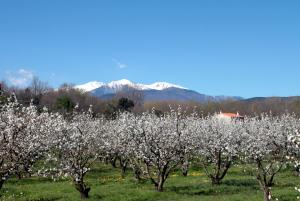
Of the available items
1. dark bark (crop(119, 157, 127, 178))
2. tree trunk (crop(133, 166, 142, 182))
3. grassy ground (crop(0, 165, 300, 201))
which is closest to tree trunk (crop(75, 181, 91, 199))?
grassy ground (crop(0, 165, 300, 201))

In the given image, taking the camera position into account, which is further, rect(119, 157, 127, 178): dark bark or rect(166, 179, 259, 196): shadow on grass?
rect(119, 157, 127, 178): dark bark

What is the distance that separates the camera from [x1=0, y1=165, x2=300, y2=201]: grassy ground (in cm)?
2125

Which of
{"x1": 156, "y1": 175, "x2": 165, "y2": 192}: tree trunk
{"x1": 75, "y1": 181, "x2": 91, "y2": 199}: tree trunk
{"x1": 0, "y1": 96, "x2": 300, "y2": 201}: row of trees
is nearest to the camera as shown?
{"x1": 0, "y1": 96, "x2": 300, "y2": 201}: row of trees

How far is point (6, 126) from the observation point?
613 inches

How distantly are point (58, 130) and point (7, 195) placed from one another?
12.9 feet

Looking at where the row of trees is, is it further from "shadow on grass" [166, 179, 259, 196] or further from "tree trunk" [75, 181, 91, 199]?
"shadow on grass" [166, 179, 259, 196]

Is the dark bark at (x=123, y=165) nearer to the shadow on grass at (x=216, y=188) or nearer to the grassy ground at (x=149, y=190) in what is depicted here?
the grassy ground at (x=149, y=190)

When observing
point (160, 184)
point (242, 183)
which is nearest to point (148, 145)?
point (160, 184)

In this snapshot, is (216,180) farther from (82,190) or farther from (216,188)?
(82,190)

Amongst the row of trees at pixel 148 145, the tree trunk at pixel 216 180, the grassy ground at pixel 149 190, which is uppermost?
the row of trees at pixel 148 145

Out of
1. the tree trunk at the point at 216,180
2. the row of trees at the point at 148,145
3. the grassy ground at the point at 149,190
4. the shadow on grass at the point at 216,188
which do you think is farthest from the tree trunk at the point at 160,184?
the tree trunk at the point at 216,180

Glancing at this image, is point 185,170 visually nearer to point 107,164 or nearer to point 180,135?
point 180,135

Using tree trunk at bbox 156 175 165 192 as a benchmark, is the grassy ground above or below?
below

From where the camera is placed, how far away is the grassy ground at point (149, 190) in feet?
69.7
